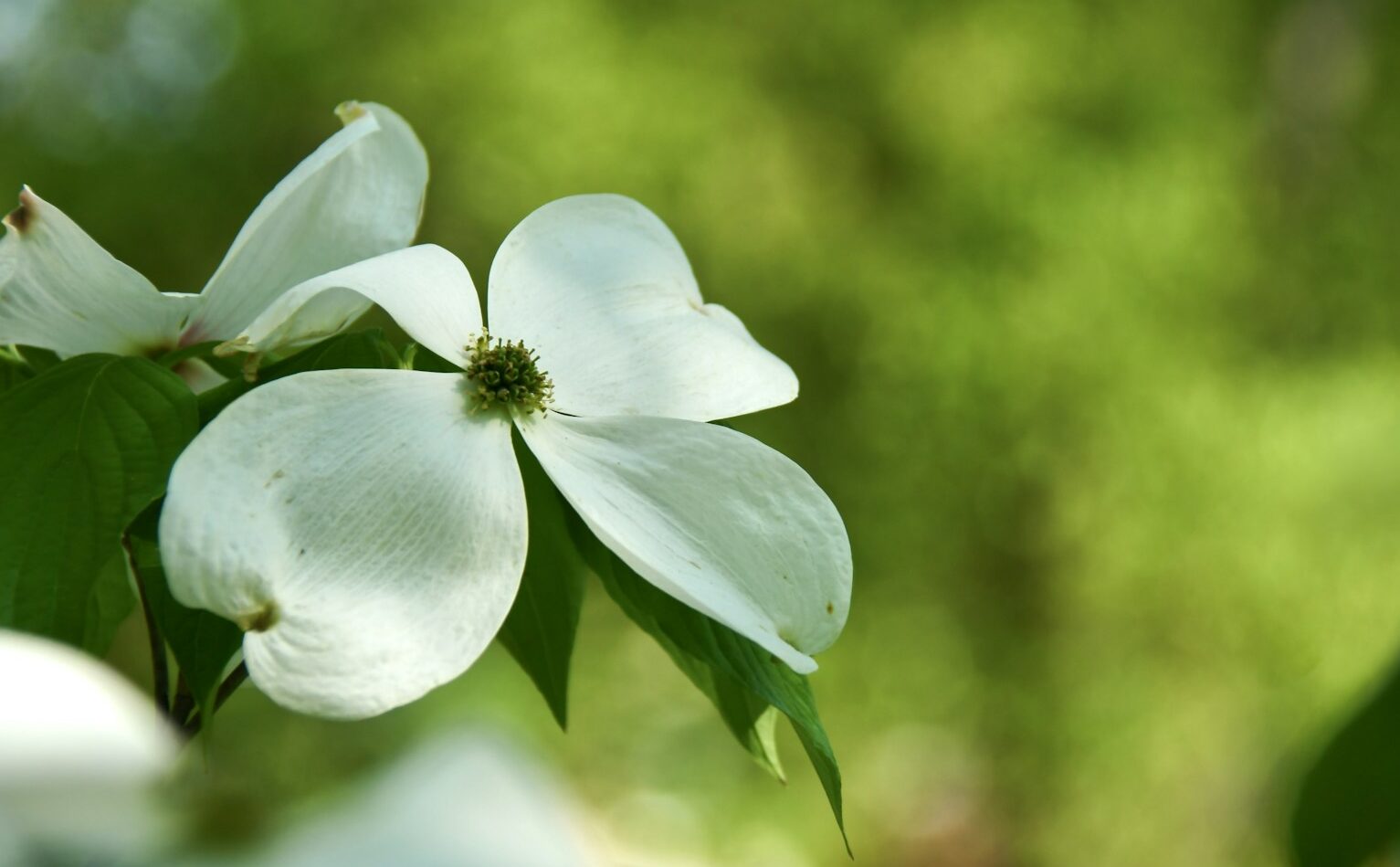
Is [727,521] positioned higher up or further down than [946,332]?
higher up

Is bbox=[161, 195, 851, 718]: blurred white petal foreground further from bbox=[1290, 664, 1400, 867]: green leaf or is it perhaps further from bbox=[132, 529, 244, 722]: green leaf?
bbox=[1290, 664, 1400, 867]: green leaf

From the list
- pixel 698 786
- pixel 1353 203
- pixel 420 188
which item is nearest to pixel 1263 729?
pixel 698 786

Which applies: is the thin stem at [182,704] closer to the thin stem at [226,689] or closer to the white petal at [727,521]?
the thin stem at [226,689]

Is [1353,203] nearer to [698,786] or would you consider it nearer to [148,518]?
[698,786]

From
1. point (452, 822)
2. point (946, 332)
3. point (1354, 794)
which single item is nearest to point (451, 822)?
point (452, 822)

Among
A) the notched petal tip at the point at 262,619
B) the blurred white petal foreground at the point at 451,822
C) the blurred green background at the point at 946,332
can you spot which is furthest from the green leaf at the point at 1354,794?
the blurred green background at the point at 946,332

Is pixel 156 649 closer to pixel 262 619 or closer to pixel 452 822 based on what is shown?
pixel 262 619
